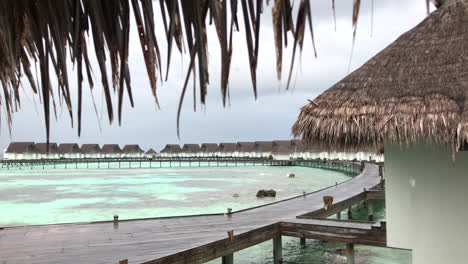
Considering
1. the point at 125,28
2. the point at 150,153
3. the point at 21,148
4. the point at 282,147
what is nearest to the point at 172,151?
the point at 150,153

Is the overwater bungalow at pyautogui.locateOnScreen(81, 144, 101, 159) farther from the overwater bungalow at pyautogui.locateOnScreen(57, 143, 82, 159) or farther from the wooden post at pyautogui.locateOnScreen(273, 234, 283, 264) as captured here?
the wooden post at pyautogui.locateOnScreen(273, 234, 283, 264)

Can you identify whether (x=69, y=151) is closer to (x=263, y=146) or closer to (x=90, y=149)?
(x=90, y=149)

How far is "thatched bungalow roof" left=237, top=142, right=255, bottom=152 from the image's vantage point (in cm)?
6344

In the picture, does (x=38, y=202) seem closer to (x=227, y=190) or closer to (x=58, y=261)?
(x=227, y=190)

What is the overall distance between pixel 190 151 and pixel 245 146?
34.0 ft

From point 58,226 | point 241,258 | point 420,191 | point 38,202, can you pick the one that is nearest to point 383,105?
point 420,191

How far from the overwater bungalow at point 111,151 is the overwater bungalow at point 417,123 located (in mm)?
64737

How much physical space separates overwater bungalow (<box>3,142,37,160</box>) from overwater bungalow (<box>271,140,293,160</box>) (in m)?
40.0

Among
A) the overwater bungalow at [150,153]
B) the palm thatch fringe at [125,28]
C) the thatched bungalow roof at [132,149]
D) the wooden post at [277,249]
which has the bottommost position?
the wooden post at [277,249]

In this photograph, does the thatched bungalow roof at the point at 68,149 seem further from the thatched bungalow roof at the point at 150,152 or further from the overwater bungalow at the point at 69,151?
the thatched bungalow roof at the point at 150,152

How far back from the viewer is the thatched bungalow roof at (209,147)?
6550cm

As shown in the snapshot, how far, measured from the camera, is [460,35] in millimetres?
4641

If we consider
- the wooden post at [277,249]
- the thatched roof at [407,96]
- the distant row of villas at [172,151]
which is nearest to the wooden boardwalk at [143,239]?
the wooden post at [277,249]

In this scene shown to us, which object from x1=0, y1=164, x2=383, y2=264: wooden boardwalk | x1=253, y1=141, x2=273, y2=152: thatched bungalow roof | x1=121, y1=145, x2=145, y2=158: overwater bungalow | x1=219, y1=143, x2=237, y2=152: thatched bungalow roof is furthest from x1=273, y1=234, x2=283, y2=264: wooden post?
x1=121, y1=145, x2=145, y2=158: overwater bungalow
